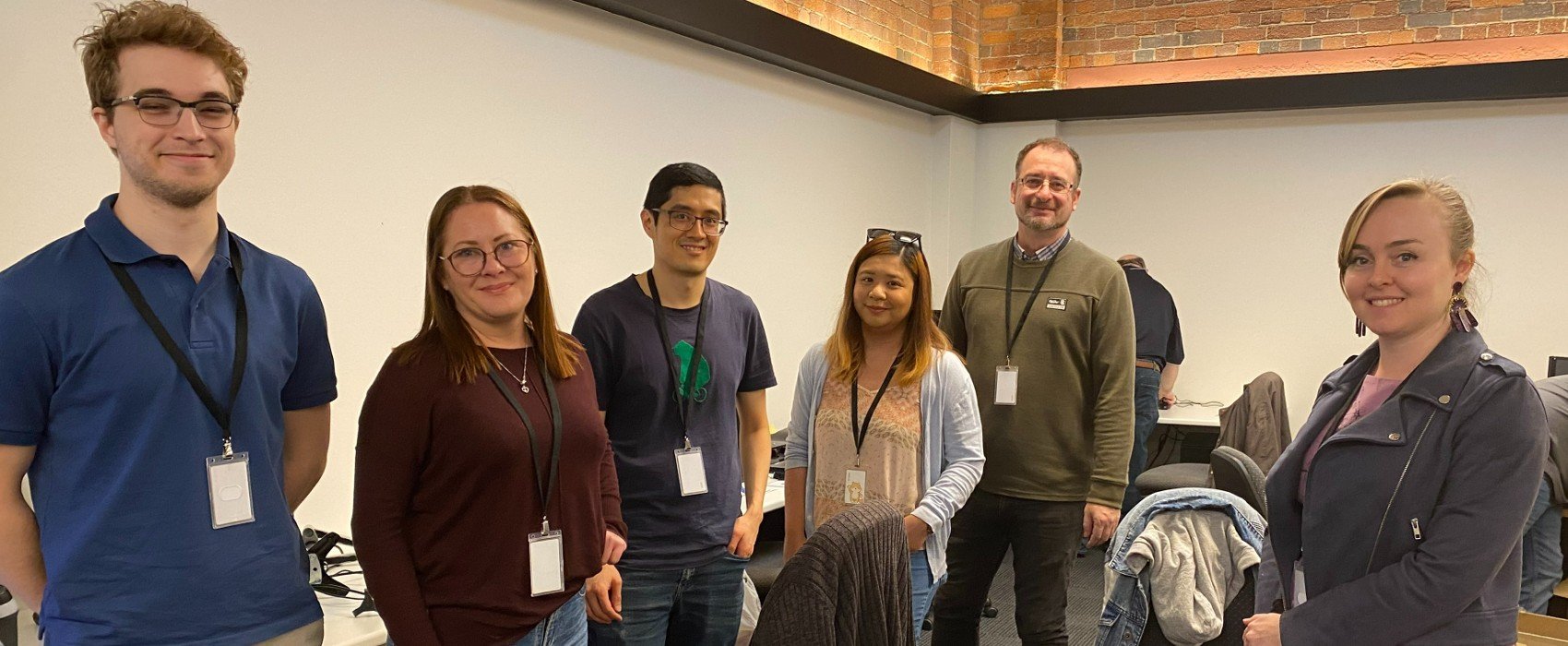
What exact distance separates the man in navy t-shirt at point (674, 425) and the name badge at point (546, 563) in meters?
0.36

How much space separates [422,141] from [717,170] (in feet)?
5.08

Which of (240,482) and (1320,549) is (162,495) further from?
(1320,549)

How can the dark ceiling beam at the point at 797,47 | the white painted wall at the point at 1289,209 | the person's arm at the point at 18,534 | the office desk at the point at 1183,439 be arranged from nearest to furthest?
the person's arm at the point at 18,534 → the dark ceiling beam at the point at 797,47 → the white painted wall at the point at 1289,209 → the office desk at the point at 1183,439

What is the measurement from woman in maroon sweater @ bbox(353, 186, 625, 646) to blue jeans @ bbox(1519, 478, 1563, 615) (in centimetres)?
291

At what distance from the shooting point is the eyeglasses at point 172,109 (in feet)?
4.57

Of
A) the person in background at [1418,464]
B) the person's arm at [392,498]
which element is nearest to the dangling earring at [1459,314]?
the person in background at [1418,464]

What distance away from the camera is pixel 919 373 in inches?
91.5

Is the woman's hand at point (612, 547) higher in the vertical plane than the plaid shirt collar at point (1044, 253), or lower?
lower

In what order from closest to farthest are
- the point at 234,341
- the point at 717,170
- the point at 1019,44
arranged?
the point at 234,341 < the point at 717,170 < the point at 1019,44

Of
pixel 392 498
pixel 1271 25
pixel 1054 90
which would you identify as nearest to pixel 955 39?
pixel 1054 90

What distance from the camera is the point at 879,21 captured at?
5840mm

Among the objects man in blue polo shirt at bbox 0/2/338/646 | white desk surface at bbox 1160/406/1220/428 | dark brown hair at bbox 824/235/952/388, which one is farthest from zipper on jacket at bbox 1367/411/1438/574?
white desk surface at bbox 1160/406/1220/428

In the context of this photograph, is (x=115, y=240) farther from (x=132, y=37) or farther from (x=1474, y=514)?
(x=1474, y=514)

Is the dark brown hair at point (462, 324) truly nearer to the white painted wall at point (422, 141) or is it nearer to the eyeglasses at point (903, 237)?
the eyeglasses at point (903, 237)
